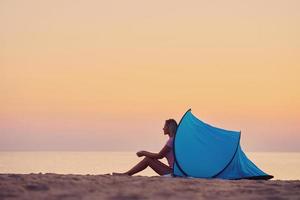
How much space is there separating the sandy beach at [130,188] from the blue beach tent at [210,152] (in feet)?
8.87

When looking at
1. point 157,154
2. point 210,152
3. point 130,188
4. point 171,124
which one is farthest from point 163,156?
point 130,188

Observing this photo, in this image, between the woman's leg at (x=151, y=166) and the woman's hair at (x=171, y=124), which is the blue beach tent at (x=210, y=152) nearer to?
the woman's hair at (x=171, y=124)

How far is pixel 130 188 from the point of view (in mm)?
8016

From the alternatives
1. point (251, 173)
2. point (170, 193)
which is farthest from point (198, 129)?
point (170, 193)

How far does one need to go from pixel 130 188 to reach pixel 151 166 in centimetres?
333

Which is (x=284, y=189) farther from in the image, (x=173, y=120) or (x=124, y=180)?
(x=173, y=120)

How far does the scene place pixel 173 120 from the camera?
11555 millimetres

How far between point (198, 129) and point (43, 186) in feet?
16.8

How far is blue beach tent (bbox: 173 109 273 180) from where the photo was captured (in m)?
12.0

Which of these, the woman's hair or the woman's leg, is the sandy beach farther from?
the woman's hair

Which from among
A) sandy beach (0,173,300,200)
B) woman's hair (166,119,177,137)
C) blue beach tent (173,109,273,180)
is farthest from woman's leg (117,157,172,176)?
sandy beach (0,173,300,200)

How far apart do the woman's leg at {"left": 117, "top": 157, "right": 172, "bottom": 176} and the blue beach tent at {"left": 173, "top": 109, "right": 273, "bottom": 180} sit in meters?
0.41

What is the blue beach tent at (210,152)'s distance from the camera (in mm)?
11969

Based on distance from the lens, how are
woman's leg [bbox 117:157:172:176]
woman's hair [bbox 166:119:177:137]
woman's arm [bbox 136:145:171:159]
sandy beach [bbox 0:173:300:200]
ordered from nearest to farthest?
sandy beach [bbox 0:173:300:200]
woman's leg [bbox 117:157:172:176]
woman's arm [bbox 136:145:171:159]
woman's hair [bbox 166:119:177:137]
